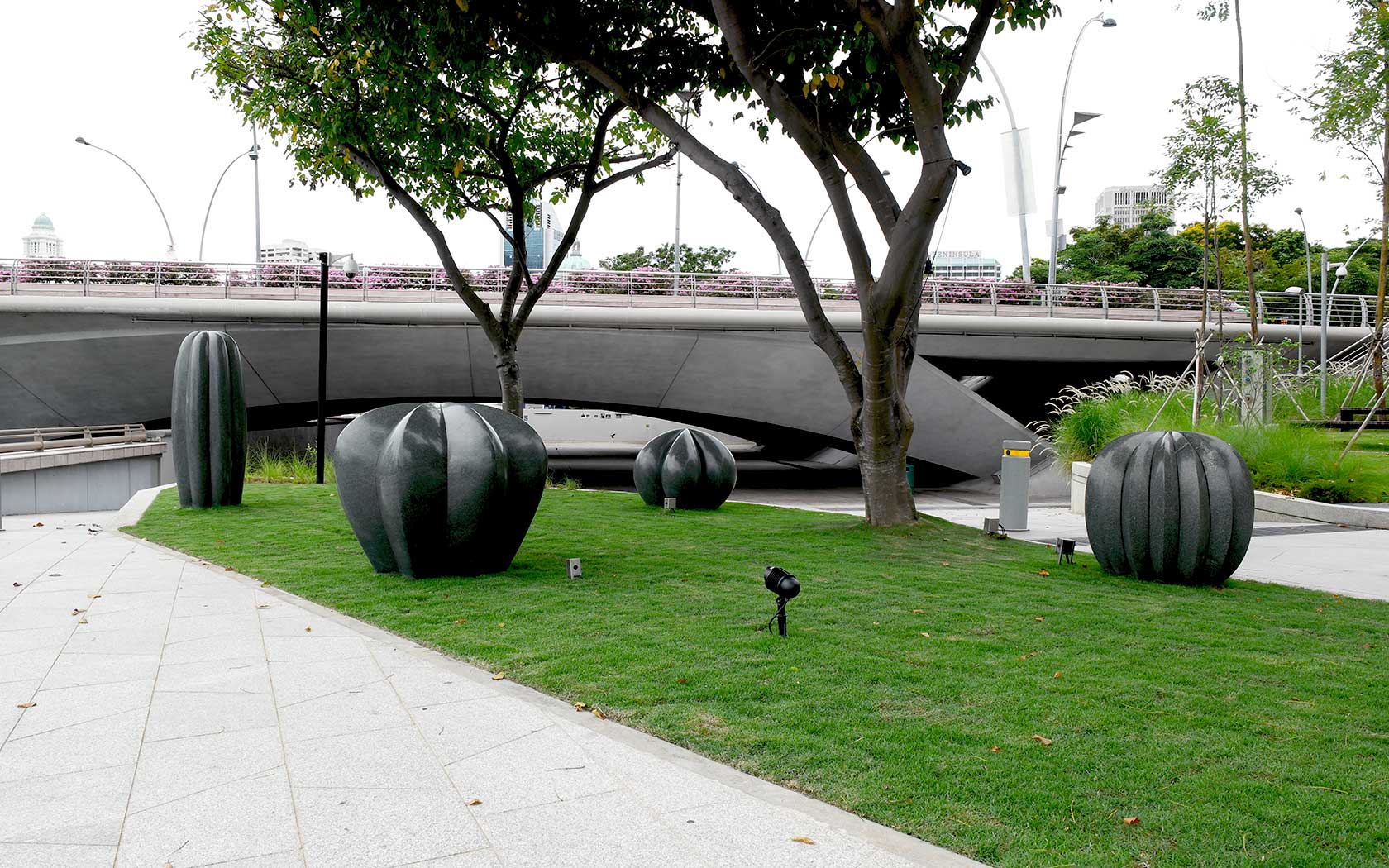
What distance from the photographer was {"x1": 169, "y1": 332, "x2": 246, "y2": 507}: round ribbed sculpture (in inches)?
553

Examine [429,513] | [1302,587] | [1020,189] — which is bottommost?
[1302,587]

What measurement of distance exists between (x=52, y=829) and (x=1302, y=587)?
9.47m

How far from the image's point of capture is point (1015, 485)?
14.0m

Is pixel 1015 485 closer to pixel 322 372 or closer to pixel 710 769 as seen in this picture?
pixel 710 769

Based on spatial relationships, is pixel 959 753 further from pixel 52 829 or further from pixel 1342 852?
pixel 52 829

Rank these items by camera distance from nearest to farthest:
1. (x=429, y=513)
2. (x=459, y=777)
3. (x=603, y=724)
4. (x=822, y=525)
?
1. (x=459, y=777)
2. (x=603, y=724)
3. (x=429, y=513)
4. (x=822, y=525)

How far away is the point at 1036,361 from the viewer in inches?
1242

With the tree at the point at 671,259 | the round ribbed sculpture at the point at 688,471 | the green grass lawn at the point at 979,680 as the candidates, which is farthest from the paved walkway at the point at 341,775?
the tree at the point at 671,259

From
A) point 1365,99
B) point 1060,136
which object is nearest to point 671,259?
point 1060,136

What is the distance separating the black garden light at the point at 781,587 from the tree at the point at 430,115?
27.6 feet

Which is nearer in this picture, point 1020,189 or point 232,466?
point 232,466

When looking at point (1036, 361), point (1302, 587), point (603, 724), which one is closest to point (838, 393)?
point (1036, 361)

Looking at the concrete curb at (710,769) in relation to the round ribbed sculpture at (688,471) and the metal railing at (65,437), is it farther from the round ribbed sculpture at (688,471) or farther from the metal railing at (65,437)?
the metal railing at (65,437)

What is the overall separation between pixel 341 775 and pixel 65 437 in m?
28.7
